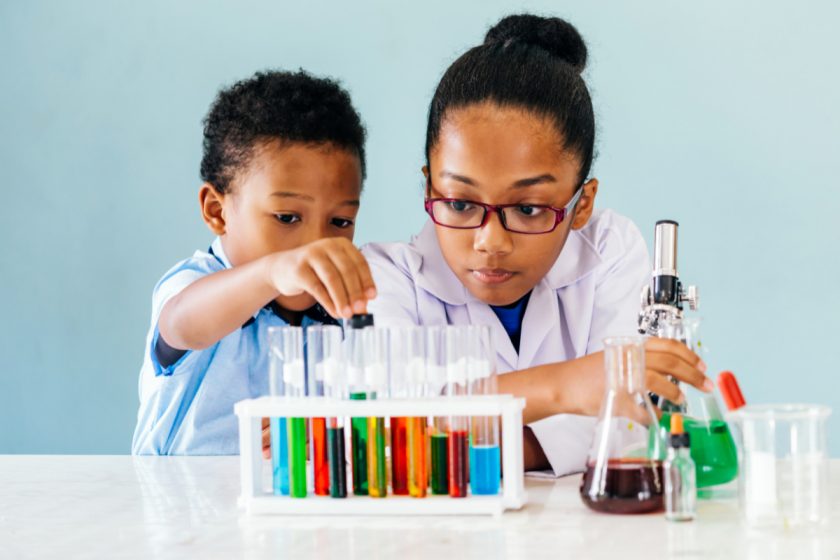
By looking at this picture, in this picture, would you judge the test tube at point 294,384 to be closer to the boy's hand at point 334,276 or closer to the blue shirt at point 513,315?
the boy's hand at point 334,276

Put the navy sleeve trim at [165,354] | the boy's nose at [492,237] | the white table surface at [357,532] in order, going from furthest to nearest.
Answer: the navy sleeve trim at [165,354]
the boy's nose at [492,237]
the white table surface at [357,532]

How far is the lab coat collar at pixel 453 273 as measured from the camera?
6.12ft

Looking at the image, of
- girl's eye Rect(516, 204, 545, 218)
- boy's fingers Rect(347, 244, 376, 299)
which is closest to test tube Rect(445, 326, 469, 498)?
boy's fingers Rect(347, 244, 376, 299)

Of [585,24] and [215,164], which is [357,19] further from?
[215,164]

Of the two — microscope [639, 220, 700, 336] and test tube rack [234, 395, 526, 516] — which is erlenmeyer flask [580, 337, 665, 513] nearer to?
test tube rack [234, 395, 526, 516]

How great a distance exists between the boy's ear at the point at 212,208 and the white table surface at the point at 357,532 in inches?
38.8

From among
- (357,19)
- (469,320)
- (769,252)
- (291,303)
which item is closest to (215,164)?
(291,303)

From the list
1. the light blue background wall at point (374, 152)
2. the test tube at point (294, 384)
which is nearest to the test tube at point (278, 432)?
the test tube at point (294, 384)

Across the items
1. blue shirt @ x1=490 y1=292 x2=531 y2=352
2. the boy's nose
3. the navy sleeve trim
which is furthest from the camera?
the navy sleeve trim

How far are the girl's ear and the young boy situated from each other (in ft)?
1.58

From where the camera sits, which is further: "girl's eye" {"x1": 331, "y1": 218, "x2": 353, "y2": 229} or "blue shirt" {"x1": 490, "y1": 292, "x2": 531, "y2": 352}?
"girl's eye" {"x1": 331, "y1": 218, "x2": 353, "y2": 229}

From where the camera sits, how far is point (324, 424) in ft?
4.31

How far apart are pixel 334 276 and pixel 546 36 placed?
2.61 ft

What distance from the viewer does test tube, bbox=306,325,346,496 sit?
4.31 feet
